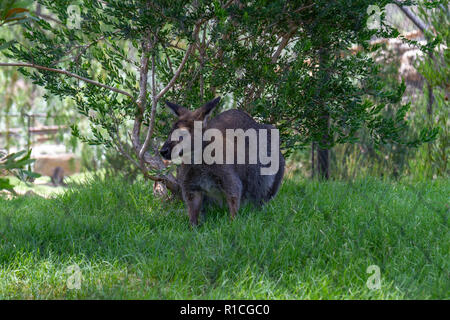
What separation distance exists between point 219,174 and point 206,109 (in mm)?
655

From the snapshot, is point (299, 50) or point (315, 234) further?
point (299, 50)

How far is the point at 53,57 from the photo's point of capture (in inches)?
178

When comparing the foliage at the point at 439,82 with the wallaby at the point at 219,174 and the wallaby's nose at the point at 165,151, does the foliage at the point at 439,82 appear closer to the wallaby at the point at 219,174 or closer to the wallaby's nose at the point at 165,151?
the wallaby at the point at 219,174

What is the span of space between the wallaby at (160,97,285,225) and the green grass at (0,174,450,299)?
0.60ft

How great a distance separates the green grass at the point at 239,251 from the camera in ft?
10.00

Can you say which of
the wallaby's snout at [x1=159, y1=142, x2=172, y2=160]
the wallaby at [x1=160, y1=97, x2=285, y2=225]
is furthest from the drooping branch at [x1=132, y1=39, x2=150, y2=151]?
the wallaby's snout at [x1=159, y1=142, x2=172, y2=160]

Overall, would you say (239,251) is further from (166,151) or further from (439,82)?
(439,82)

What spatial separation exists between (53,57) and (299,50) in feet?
7.50

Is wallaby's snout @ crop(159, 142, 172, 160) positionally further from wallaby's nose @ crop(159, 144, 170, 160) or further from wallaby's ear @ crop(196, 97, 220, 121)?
wallaby's ear @ crop(196, 97, 220, 121)

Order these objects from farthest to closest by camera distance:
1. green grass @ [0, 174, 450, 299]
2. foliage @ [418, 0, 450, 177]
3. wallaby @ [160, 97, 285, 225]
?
1. foliage @ [418, 0, 450, 177]
2. wallaby @ [160, 97, 285, 225]
3. green grass @ [0, 174, 450, 299]

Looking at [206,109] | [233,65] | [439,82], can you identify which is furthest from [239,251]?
[439,82]

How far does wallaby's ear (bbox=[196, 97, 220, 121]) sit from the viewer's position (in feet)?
13.6
